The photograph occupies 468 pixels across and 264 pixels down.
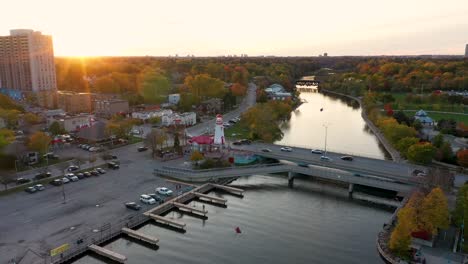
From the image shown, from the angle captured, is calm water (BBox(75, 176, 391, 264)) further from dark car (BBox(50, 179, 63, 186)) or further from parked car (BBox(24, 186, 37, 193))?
parked car (BBox(24, 186, 37, 193))

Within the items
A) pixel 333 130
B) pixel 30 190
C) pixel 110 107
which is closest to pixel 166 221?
pixel 30 190

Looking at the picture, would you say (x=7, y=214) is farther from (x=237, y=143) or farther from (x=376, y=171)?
(x=376, y=171)

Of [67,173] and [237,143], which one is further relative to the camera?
[237,143]

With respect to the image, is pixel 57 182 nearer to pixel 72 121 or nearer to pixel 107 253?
pixel 107 253

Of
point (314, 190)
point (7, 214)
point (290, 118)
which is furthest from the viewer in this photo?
point (290, 118)

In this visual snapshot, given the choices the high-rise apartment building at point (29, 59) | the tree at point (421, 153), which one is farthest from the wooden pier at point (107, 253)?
the high-rise apartment building at point (29, 59)

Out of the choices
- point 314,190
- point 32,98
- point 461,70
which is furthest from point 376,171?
point 461,70
